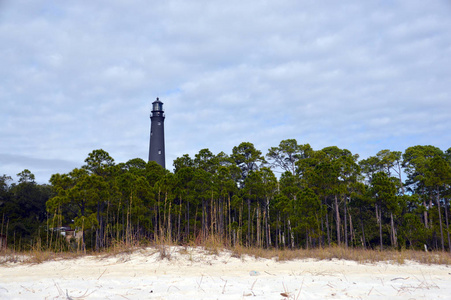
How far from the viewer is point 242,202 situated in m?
19.4

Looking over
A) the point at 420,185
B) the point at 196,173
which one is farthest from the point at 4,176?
the point at 420,185

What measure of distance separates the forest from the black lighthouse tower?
6.46m

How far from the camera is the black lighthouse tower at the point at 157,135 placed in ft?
111

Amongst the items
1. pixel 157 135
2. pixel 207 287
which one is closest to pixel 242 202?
pixel 207 287

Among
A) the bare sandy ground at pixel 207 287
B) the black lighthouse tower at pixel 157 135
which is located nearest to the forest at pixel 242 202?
the black lighthouse tower at pixel 157 135

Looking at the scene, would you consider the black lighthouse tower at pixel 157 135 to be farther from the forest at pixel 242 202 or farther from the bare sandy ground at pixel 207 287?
the bare sandy ground at pixel 207 287

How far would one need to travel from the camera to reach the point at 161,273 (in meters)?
5.25

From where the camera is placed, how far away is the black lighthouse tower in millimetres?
33875

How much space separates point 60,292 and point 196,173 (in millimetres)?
16630

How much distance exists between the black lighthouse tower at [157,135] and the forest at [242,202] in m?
6.46

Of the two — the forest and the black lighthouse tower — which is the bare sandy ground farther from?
the black lighthouse tower

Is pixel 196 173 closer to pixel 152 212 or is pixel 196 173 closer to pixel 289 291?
pixel 152 212

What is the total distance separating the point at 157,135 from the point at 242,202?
18.2 meters

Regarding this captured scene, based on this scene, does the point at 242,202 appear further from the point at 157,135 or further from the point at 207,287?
the point at 157,135
